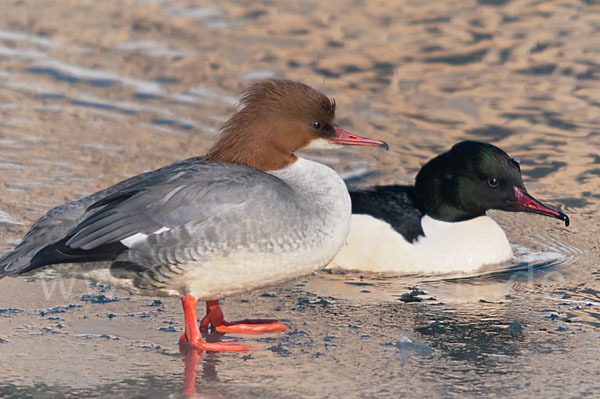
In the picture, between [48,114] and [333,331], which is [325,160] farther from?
[333,331]

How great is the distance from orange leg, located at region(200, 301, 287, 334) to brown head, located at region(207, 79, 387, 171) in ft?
2.45

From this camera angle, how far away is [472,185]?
19.4 ft

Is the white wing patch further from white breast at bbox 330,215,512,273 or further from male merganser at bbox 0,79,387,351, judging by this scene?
white breast at bbox 330,215,512,273

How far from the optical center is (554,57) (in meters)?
9.85

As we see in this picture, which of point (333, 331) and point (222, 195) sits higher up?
point (222, 195)

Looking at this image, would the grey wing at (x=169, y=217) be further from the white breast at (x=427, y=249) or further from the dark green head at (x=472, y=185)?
the dark green head at (x=472, y=185)

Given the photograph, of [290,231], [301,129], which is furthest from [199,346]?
[301,129]

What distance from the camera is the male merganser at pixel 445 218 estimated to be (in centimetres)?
584

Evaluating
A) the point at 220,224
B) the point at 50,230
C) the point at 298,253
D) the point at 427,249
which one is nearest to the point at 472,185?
the point at 427,249

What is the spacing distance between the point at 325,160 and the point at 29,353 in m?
3.79

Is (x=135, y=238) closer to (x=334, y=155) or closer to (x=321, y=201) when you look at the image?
(x=321, y=201)

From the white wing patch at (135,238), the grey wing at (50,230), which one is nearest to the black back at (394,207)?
the grey wing at (50,230)

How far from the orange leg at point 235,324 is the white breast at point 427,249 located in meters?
1.31

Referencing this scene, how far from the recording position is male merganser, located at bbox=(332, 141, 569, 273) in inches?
230
